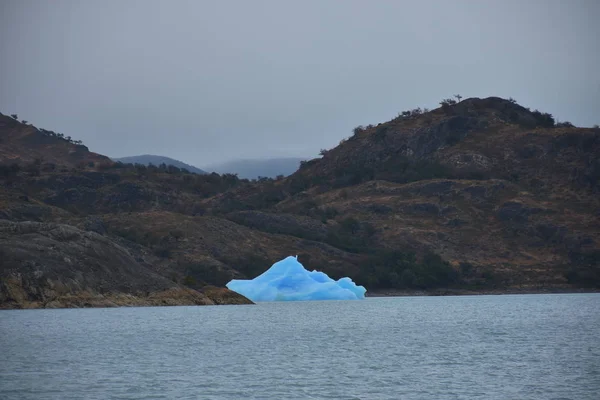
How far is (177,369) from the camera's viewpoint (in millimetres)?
43594

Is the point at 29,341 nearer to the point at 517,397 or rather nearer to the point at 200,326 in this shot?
the point at 200,326

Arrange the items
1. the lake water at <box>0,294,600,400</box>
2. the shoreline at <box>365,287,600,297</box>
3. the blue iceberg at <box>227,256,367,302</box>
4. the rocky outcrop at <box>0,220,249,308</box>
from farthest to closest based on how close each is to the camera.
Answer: the shoreline at <box>365,287,600,297</box>, the blue iceberg at <box>227,256,367,302</box>, the rocky outcrop at <box>0,220,249,308</box>, the lake water at <box>0,294,600,400</box>

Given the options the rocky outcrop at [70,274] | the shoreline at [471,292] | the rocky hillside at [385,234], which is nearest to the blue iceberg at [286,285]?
the rocky outcrop at [70,274]

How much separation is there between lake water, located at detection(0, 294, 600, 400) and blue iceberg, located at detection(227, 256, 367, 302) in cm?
3887

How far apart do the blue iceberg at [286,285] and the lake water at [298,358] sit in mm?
38869

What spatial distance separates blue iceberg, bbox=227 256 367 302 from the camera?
12200 centimetres

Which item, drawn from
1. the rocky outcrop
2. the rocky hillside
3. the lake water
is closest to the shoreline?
the rocky hillside

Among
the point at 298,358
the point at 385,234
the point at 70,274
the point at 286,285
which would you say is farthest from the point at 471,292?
the point at 298,358

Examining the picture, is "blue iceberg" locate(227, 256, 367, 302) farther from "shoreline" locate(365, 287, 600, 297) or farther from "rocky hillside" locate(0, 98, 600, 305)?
"shoreline" locate(365, 287, 600, 297)

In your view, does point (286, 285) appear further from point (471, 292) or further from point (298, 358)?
point (298, 358)

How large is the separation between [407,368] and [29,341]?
2627 centimetres

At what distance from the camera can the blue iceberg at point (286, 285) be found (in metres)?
122

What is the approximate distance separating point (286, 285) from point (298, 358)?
75.5m

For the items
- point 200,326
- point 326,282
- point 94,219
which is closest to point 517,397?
point 200,326
